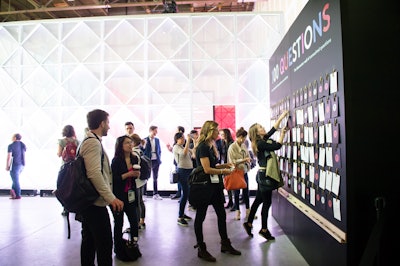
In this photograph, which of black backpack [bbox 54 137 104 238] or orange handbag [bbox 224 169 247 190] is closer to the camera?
black backpack [bbox 54 137 104 238]

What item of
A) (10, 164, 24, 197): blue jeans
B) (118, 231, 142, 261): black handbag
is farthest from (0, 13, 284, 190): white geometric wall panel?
(118, 231, 142, 261): black handbag

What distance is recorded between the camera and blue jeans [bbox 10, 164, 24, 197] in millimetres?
7074

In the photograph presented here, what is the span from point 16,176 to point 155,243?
195 inches

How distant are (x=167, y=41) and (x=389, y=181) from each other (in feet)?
21.2

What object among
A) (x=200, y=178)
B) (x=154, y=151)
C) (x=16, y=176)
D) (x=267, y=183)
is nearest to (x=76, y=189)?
(x=200, y=178)

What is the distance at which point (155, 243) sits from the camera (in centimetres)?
386

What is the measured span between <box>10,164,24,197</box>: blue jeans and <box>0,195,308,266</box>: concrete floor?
1698 millimetres

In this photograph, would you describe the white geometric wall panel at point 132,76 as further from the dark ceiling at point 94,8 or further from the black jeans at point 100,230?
the black jeans at point 100,230

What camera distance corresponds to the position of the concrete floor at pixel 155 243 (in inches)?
129

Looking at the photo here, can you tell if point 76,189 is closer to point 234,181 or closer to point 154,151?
point 234,181

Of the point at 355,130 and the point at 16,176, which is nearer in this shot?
the point at 355,130

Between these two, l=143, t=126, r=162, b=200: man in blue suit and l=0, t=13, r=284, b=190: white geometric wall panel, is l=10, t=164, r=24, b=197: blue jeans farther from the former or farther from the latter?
l=143, t=126, r=162, b=200: man in blue suit

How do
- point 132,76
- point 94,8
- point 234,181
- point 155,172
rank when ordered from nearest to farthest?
point 234,181, point 155,172, point 132,76, point 94,8

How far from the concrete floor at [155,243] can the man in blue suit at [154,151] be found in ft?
4.44
